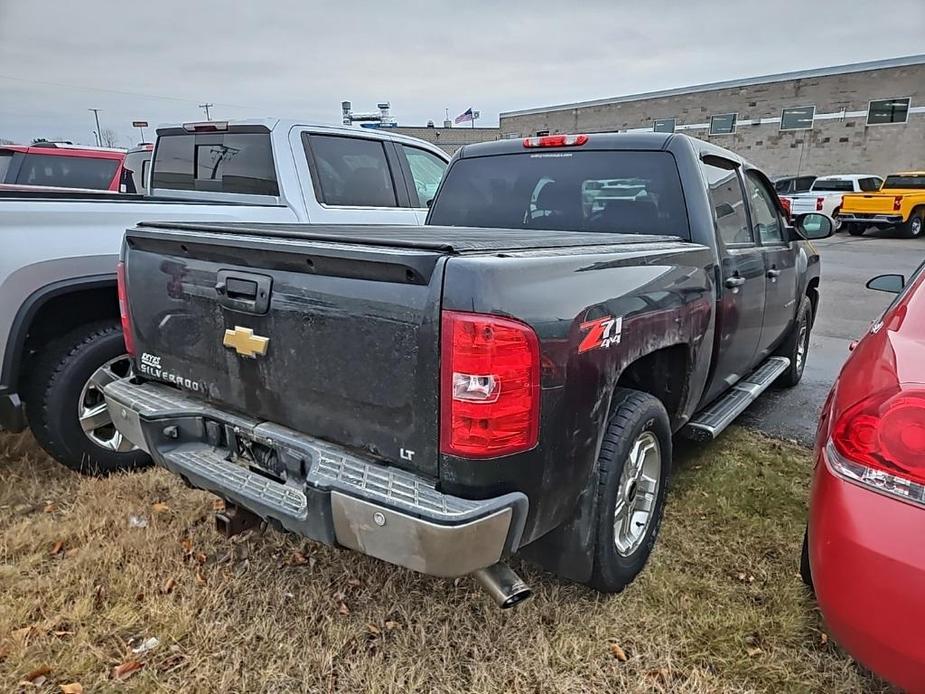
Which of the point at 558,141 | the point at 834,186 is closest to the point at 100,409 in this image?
the point at 558,141

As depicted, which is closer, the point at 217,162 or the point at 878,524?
the point at 878,524

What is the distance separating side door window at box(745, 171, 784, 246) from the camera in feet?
13.6

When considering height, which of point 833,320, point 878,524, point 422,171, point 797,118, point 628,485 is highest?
point 797,118

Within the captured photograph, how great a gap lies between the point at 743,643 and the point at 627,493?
705 millimetres

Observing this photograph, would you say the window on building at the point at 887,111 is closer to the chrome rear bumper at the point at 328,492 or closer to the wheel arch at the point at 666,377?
the wheel arch at the point at 666,377

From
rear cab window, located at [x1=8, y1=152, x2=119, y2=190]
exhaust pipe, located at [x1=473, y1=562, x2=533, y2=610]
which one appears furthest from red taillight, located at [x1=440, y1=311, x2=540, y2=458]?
rear cab window, located at [x1=8, y1=152, x2=119, y2=190]

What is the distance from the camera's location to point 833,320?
848cm

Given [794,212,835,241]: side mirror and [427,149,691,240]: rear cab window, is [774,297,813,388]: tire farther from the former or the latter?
[427,149,691,240]: rear cab window

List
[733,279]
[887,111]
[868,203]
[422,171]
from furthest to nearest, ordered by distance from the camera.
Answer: [887,111], [868,203], [422,171], [733,279]

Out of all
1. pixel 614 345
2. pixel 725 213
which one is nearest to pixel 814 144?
pixel 725 213

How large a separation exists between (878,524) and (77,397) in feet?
12.7

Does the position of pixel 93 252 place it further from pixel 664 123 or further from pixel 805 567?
pixel 664 123

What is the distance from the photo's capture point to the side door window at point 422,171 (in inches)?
230

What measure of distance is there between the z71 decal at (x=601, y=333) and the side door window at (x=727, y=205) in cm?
145
